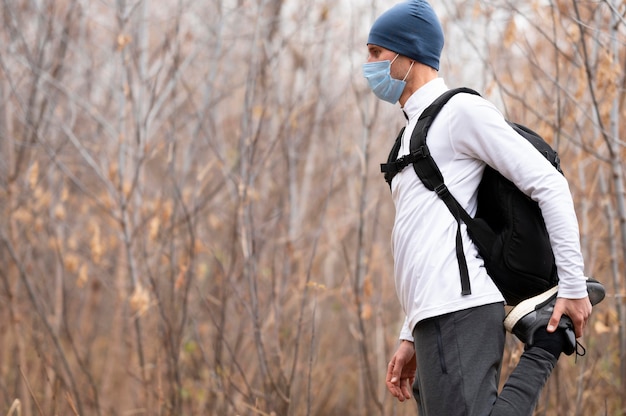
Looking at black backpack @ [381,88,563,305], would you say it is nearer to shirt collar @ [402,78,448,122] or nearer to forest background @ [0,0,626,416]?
shirt collar @ [402,78,448,122]

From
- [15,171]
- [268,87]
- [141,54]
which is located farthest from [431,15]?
[15,171]

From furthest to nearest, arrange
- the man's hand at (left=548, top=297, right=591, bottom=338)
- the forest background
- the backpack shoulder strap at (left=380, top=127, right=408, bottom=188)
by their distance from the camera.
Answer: the forest background, the backpack shoulder strap at (left=380, top=127, right=408, bottom=188), the man's hand at (left=548, top=297, right=591, bottom=338)

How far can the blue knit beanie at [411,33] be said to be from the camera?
80.4 inches

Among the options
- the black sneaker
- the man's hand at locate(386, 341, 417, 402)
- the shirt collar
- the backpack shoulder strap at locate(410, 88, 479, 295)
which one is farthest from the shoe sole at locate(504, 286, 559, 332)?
the shirt collar

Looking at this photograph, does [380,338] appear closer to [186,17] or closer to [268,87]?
[268,87]

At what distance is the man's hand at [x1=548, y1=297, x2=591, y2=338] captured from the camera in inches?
68.0

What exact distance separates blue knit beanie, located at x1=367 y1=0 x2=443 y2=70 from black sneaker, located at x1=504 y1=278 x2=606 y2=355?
736mm

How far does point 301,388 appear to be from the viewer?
4.39 m

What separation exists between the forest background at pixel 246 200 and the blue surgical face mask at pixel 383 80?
0.81 metres

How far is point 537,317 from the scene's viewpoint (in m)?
1.76

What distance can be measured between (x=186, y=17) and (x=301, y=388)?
2796 millimetres

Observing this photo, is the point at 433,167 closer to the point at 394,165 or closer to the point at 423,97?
the point at 394,165

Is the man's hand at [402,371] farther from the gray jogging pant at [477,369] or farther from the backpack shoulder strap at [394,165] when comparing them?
the backpack shoulder strap at [394,165]

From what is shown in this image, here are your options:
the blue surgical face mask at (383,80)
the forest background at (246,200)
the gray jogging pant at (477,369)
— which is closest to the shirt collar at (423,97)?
the blue surgical face mask at (383,80)
